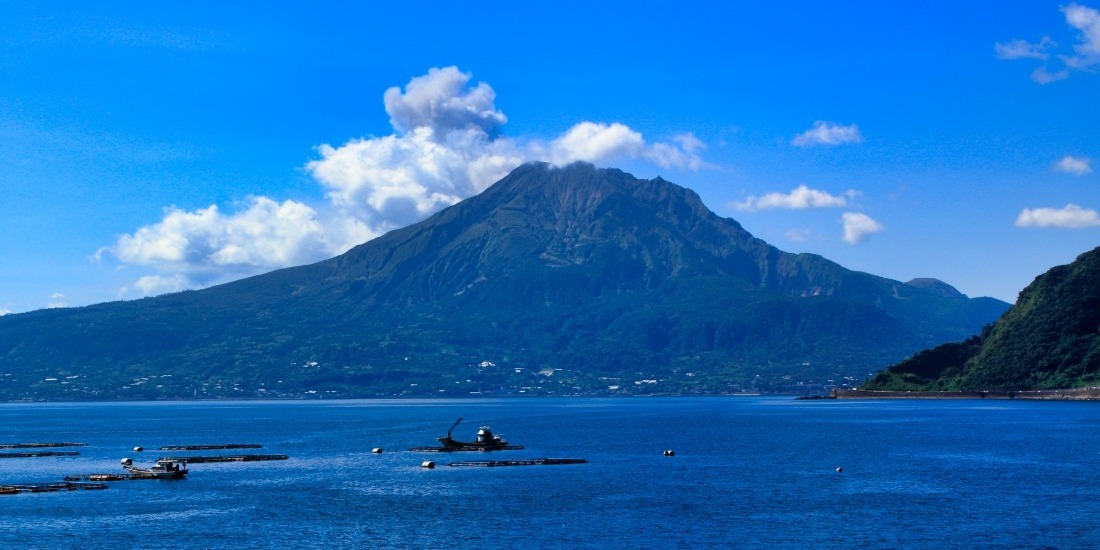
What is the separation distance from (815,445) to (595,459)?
38.9 m

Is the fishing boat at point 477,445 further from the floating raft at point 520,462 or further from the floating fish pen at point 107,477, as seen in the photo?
the floating fish pen at point 107,477

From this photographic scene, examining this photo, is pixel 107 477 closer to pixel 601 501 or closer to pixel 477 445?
pixel 601 501

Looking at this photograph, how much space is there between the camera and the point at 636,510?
92.0 metres

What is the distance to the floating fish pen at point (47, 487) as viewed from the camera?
10420 centimetres

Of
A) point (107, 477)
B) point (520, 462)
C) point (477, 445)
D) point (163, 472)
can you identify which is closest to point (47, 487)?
point (107, 477)

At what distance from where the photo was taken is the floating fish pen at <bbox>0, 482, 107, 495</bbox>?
10420 centimetres

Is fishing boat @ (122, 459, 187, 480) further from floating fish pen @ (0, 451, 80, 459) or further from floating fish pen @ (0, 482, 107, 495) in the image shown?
floating fish pen @ (0, 451, 80, 459)

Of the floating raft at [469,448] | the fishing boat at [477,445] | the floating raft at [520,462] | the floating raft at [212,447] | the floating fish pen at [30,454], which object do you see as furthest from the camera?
the floating raft at [212,447]

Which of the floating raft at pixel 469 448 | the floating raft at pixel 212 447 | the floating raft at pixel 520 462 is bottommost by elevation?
the floating raft at pixel 520 462

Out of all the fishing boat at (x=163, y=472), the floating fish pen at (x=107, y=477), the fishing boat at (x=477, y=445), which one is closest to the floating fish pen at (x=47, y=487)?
the floating fish pen at (x=107, y=477)

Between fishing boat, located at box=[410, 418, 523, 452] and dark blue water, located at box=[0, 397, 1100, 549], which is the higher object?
fishing boat, located at box=[410, 418, 523, 452]

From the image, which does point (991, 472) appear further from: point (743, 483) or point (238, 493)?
point (238, 493)

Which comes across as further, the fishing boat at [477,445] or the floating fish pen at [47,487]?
the fishing boat at [477,445]

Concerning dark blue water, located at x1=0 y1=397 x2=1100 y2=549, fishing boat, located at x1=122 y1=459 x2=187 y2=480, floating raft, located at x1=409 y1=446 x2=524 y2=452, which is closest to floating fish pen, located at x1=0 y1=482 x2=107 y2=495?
dark blue water, located at x1=0 y1=397 x2=1100 y2=549
